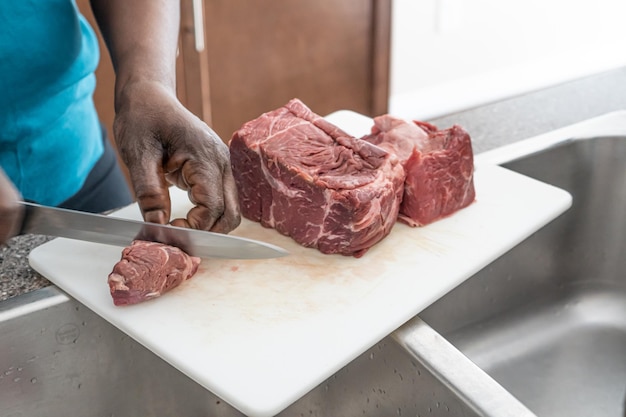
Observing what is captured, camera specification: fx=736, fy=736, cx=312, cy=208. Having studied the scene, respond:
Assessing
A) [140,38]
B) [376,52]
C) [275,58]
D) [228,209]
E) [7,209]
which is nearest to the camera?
[7,209]

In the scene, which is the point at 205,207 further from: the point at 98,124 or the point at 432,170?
the point at 98,124

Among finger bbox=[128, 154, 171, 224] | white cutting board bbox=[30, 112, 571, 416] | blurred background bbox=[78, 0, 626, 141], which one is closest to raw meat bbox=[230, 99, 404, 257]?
white cutting board bbox=[30, 112, 571, 416]

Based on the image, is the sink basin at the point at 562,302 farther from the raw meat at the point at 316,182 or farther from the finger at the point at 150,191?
the finger at the point at 150,191

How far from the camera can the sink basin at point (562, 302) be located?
4.18 feet

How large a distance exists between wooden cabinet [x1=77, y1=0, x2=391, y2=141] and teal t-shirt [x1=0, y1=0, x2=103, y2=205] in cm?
130

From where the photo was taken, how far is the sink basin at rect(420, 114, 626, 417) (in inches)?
50.1

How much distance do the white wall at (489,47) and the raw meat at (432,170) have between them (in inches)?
93.9

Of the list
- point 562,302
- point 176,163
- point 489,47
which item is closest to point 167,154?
point 176,163

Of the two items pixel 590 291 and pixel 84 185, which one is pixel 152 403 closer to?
pixel 84 185

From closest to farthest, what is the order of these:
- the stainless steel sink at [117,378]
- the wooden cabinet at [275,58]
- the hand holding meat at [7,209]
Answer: the hand holding meat at [7,209] < the stainless steel sink at [117,378] < the wooden cabinet at [275,58]

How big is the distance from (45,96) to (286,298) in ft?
2.20

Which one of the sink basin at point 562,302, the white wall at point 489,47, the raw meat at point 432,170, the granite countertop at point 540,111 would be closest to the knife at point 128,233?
the raw meat at point 432,170

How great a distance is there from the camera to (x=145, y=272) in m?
1.00

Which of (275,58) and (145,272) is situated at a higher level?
(145,272)
